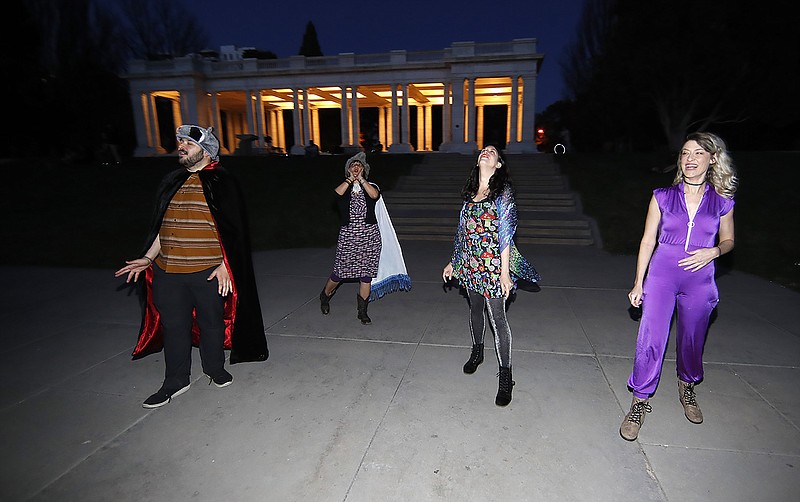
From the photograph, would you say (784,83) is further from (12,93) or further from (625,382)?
(12,93)

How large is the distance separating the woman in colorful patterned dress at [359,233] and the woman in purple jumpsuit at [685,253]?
3.00 meters

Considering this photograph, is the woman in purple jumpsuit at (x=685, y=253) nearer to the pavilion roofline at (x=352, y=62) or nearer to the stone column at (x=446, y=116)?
the pavilion roofline at (x=352, y=62)

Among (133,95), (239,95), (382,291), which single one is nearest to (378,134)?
(239,95)

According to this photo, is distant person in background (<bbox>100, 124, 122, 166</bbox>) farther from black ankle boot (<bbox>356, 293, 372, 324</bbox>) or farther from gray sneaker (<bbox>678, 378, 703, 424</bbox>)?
gray sneaker (<bbox>678, 378, 703, 424</bbox>)

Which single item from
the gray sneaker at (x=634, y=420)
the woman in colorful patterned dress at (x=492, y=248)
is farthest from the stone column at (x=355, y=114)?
the gray sneaker at (x=634, y=420)

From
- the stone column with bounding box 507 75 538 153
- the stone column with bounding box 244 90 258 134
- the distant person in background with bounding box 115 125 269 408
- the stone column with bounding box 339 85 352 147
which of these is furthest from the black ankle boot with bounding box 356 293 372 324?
the stone column with bounding box 244 90 258 134

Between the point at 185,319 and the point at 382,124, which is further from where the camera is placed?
the point at 382,124

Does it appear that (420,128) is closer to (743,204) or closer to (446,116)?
(446,116)

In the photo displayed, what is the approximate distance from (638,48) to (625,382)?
22707mm

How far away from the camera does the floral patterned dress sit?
334 centimetres

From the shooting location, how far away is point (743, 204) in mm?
11445

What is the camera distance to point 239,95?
3697 cm

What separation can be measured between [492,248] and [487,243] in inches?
2.2

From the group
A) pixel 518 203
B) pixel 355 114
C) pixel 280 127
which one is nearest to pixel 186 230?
pixel 518 203
